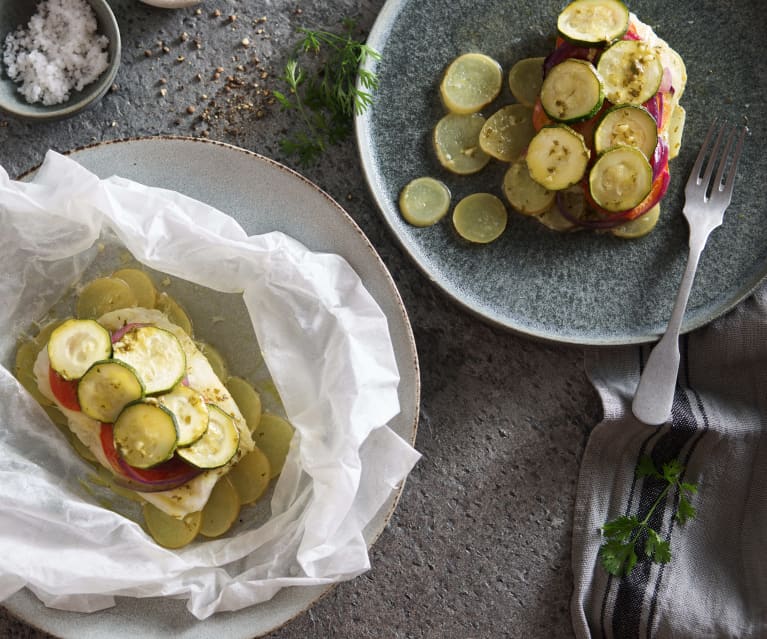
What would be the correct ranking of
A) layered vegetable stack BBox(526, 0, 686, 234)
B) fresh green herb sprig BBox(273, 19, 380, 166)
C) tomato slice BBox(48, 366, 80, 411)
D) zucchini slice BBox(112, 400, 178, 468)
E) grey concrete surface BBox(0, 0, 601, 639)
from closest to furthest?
zucchini slice BBox(112, 400, 178, 468) < tomato slice BBox(48, 366, 80, 411) < layered vegetable stack BBox(526, 0, 686, 234) < fresh green herb sprig BBox(273, 19, 380, 166) < grey concrete surface BBox(0, 0, 601, 639)

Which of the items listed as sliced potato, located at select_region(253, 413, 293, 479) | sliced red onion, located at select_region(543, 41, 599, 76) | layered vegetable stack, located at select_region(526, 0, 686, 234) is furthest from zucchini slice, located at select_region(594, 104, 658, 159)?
sliced potato, located at select_region(253, 413, 293, 479)

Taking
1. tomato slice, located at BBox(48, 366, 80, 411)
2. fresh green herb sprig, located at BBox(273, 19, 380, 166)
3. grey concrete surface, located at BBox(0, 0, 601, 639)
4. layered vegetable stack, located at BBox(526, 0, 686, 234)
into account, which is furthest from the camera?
grey concrete surface, located at BBox(0, 0, 601, 639)

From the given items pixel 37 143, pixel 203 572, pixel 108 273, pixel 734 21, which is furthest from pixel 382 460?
pixel 734 21

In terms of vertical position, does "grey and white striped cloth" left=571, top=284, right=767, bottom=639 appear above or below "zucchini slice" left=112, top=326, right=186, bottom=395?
below

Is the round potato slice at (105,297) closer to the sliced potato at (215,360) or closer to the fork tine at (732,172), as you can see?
the sliced potato at (215,360)

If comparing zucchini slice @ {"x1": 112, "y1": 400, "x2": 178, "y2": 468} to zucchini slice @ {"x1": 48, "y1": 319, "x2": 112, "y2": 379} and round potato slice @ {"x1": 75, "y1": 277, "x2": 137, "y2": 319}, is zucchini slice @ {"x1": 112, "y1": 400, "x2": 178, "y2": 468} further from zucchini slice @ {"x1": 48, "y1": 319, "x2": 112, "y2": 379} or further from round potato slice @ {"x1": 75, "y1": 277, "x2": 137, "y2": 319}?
round potato slice @ {"x1": 75, "y1": 277, "x2": 137, "y2": 319}

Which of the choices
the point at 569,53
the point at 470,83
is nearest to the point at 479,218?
the point at 470,83

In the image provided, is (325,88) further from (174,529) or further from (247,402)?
(174,529)
